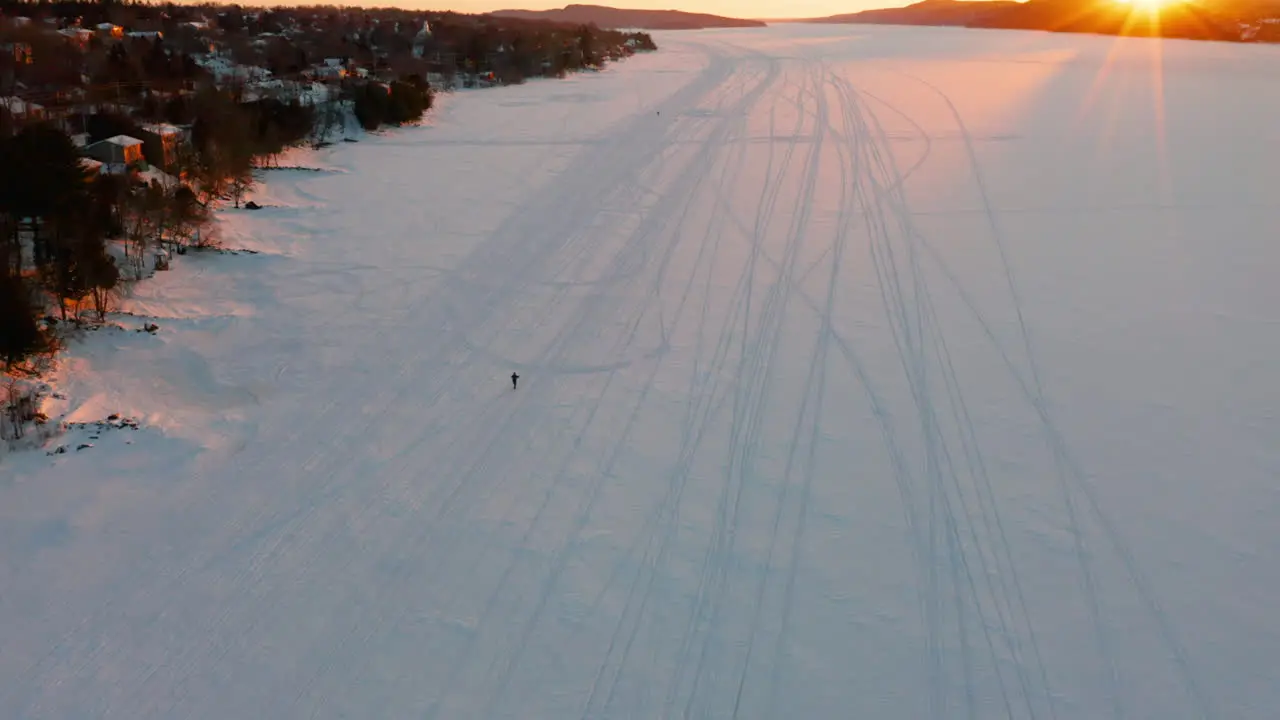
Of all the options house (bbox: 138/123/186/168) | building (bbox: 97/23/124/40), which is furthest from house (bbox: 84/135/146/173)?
building (bbox: 97/23/124/40)

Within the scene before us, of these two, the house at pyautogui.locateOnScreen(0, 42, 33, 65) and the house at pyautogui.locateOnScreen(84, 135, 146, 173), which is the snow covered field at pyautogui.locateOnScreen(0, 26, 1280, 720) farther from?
the house at pyautogui.locateOnScreen(0, 42, 33, 65)

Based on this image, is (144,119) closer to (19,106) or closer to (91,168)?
(19,106)

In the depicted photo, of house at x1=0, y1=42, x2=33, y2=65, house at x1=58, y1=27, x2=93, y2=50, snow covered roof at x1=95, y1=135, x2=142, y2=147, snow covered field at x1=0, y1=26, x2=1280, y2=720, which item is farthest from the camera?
house at x1=58, y1=27, x2=93, y2=50

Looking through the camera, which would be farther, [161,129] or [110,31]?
[110,31]

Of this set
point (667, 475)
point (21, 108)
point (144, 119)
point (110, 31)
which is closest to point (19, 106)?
point (21, 108)

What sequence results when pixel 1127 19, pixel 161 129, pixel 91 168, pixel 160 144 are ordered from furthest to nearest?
pixel 1127 19
pixel 161 129
pixel 160 144
pixel 91 168

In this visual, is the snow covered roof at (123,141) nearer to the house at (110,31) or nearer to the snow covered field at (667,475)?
the snow covered field at (667,475)

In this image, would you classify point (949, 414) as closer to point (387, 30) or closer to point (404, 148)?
point (404, 148)
